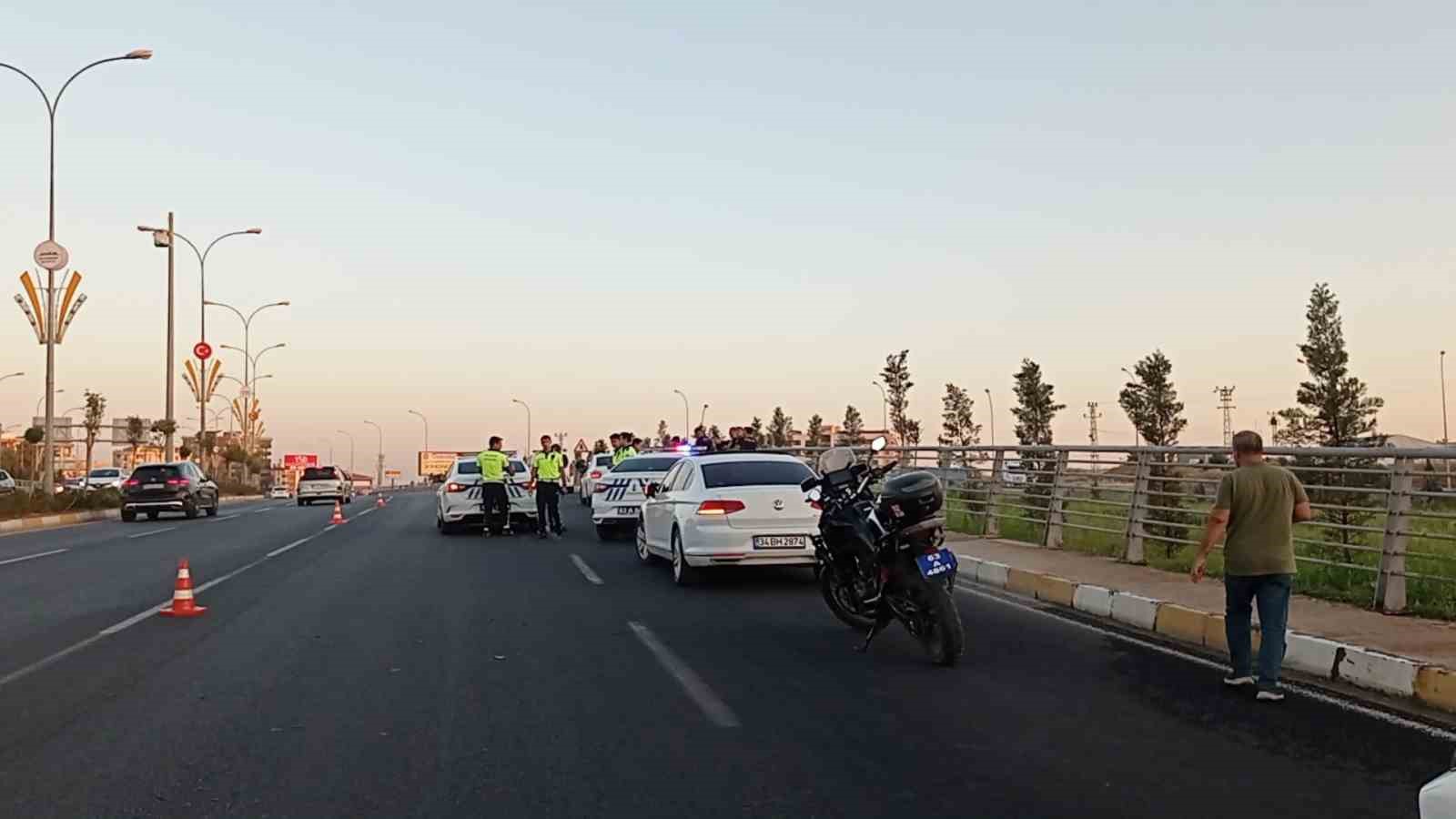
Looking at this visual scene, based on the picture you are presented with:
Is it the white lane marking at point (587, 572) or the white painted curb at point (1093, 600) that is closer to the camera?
the white painted curb at point (1093, 600)

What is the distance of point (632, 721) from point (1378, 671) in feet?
15.8

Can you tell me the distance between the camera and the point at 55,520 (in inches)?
1294

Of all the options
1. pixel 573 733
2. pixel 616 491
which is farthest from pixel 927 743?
pixel 616 491

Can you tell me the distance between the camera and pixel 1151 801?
5.49 m

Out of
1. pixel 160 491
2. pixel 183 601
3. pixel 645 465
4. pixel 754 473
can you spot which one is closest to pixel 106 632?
pixel 183 601

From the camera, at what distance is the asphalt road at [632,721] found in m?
5.55

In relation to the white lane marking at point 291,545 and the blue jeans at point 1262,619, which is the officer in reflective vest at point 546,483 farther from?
the blue jeans at point 1262,619

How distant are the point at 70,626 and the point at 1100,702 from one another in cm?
877

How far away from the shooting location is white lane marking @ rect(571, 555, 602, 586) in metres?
14.5

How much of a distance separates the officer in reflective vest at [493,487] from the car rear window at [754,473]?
9324mm

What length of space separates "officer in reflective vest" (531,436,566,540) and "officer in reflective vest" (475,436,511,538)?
608mm

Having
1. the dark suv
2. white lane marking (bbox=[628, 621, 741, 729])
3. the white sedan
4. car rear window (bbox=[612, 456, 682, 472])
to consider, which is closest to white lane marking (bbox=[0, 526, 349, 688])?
white lane marking (bbox=[628, 621, 741, 729])

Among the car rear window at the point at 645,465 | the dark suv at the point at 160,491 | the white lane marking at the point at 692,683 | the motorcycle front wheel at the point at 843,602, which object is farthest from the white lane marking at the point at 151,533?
the motorcycle front wheel at the point at 843,602

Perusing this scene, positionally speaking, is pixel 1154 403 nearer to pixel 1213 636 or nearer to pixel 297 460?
pixel 1213 636
